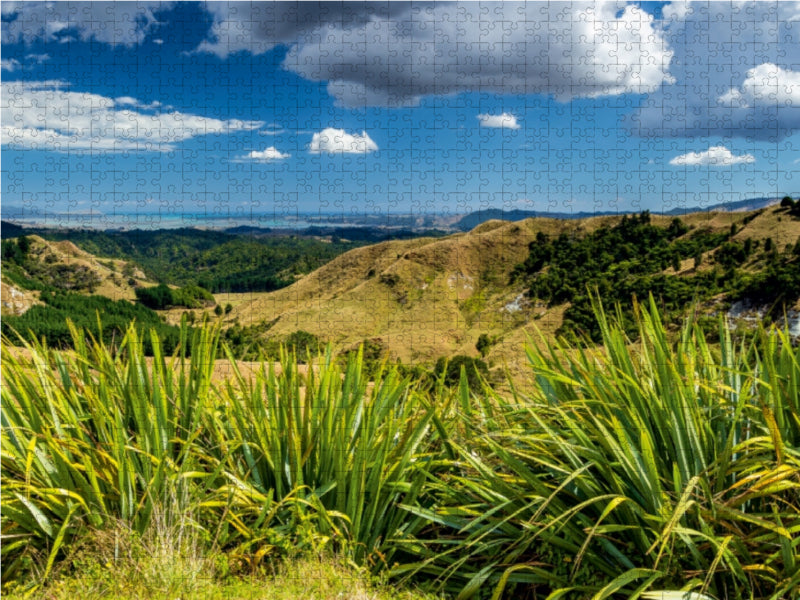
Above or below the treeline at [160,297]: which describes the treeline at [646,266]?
above

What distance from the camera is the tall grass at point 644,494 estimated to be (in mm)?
2516

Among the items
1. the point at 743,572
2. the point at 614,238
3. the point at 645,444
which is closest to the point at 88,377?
the point at 645,444

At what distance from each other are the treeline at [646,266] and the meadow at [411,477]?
102ft

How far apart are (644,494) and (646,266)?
49.4m

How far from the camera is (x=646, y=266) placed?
160 feet

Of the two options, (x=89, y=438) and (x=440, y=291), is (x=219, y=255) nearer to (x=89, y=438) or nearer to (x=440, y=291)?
(x=89, y=438)

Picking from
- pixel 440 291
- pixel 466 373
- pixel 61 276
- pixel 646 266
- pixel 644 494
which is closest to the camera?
pixel 644 494

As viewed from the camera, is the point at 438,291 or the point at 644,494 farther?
the point at 438,291

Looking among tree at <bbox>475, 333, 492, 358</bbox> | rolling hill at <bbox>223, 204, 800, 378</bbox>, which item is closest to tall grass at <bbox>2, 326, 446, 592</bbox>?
rolling hill at <bbox>223, 204, 800, 378</bbox>

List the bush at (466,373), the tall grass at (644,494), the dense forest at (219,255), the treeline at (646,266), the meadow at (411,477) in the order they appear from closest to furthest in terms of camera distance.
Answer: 1. the tall grass at (644,494)
2. the meadow at (411,477)
3. the bush at (466,373)
4. the dense forest at (219,255)
5. the treeline at (646,266)

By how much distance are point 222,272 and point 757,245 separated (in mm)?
35566

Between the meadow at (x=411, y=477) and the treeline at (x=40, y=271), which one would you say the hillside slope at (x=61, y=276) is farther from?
the meadow at (x=411, y=477)

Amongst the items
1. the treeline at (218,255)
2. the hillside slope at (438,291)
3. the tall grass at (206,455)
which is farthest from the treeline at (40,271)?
the tall grass at (206,455)

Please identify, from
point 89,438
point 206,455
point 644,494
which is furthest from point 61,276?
point 644,494
